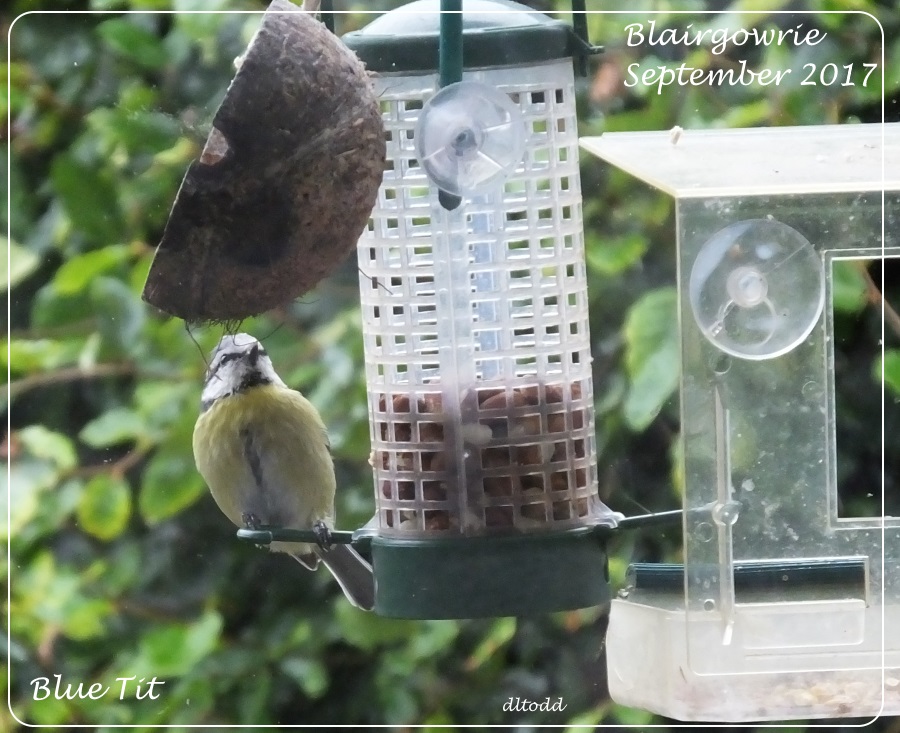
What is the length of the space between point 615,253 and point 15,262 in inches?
27.5

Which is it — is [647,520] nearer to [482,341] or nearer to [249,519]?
[482,341]

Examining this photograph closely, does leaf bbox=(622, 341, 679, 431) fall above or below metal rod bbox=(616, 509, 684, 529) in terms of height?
above

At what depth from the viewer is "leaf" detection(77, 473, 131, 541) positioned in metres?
1.34

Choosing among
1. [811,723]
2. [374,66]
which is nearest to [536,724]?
[811,723]

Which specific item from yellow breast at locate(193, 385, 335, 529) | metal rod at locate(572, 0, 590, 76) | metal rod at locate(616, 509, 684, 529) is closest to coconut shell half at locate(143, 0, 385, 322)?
metal rod at locate(572, 0, 590, 76)

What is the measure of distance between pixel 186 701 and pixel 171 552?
0.18 m

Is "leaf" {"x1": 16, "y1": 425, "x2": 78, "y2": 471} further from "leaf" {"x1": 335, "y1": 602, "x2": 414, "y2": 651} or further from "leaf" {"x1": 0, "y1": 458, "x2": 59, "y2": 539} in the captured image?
"leaf" {"x1": 335, "y1": 602, "x2": 414, "y2": 651}

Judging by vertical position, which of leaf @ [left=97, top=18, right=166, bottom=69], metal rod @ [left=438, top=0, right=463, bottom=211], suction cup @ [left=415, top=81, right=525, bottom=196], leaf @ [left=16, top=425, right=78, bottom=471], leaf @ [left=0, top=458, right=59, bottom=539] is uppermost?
leaf @ [left=97, top=18, right=166, bottom=69]

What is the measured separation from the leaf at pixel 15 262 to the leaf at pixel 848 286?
0.91 m

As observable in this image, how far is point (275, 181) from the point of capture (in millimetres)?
765

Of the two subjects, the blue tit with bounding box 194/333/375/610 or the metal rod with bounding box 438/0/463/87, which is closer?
the metal rod with bounding box 438/0/463/87

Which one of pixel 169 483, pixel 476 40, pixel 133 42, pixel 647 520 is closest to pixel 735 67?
pixel 476 40

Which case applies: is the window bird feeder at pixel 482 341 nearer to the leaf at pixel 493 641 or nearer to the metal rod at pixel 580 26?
the metal rod at pixel 580 26

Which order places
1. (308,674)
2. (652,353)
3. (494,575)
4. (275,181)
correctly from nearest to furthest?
(275,181) → (494,575) → (652,353) → (308,674)
